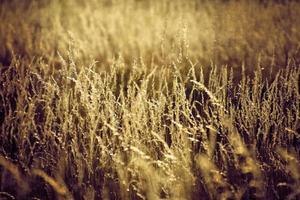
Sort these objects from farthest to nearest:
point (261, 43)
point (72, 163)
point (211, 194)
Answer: point (261, 43) < point (72, 163) < point (211, 194)

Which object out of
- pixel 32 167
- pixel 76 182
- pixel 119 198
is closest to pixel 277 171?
pixel 119 198

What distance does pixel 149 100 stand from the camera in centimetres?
239

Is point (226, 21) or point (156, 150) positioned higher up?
point (226, 21)

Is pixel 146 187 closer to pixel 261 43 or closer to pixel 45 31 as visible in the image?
pixel 261 43

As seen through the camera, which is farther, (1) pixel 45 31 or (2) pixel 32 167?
(1) pixel 45 31

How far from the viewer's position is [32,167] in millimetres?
2164

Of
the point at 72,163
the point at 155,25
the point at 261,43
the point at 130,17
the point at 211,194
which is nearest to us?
the point at 211,194

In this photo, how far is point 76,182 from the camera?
7.11 feet

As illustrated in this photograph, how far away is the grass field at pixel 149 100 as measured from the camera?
209 centimetres

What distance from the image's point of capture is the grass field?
2.09 m

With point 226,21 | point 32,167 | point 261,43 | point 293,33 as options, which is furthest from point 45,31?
point 32,167

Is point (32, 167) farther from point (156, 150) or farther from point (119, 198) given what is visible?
point (156, 150)

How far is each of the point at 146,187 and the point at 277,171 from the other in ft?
2.23

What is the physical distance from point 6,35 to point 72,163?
303 centimetres
